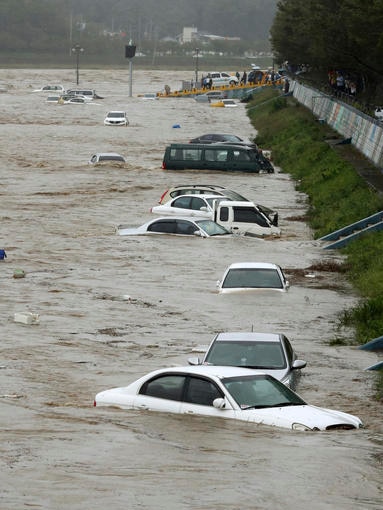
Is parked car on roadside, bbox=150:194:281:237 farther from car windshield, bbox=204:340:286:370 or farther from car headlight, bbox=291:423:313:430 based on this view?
car headlight, bbox=291:423:313:430

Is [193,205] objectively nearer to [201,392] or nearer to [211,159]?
[211,159]

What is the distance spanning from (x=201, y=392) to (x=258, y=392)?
73 cm

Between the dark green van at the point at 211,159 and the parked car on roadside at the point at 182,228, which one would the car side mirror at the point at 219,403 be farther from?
the dark green van at the point at 211,159

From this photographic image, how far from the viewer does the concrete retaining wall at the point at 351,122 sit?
163 ft

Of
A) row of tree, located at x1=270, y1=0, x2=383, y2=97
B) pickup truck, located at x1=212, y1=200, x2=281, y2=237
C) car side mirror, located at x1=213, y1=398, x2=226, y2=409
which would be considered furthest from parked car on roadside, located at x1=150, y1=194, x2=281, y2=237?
car side mirror, located at x1=213, y1=398, x2=226, y2=409

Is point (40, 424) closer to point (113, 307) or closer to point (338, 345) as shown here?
point (338, 345)

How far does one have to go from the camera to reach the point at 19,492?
1194 centimetres

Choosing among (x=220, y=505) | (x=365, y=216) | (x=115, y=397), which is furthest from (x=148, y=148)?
(x=220, y=505)

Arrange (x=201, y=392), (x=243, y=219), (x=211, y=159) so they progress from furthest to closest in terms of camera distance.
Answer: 1. (x=211, y=159)
2. (x=243, y=219)
3. (x=201, y=392)

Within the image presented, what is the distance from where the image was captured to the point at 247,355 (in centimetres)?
1859

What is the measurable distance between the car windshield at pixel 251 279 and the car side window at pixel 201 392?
38.7 feet

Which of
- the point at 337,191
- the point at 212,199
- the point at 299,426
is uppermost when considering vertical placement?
the point at 299,426

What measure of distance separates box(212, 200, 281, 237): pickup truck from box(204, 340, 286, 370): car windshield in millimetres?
19142

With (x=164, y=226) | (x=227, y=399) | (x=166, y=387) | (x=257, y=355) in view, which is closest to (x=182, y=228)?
(x=164, y=226)
